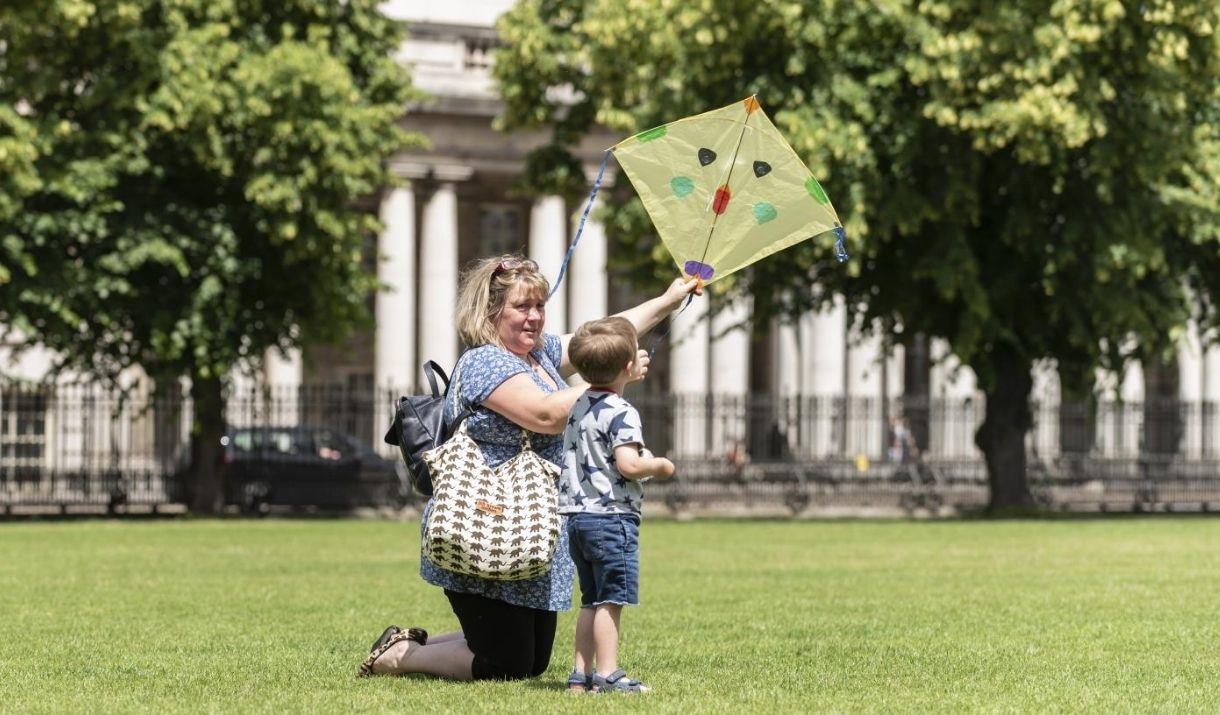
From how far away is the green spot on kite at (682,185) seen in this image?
10.2 m

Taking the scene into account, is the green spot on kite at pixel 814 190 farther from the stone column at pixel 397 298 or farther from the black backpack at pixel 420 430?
the stone column at pixel 397 298

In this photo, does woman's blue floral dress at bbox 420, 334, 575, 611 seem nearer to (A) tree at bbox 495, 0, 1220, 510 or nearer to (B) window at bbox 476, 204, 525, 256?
(A) tree at bbox 495, 0, 1220, 510

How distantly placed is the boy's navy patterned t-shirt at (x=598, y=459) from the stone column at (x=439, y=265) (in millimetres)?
46128

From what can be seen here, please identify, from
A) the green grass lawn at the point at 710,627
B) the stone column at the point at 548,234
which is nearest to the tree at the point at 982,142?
the green grass lawn at the point at 710,627

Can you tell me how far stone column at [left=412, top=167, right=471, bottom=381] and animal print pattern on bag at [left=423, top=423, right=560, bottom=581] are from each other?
4624 cm

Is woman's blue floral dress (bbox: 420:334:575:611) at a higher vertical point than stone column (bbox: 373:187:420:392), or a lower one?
lower

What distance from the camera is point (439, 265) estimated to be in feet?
187

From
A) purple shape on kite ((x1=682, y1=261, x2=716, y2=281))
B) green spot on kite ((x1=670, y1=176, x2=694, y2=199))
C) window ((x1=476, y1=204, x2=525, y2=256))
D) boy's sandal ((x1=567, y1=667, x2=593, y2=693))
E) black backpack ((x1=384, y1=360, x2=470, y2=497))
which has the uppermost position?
window ((x1=476, y1=204, x2=525, y2=256))

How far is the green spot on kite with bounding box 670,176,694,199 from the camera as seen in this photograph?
1018 centimetres

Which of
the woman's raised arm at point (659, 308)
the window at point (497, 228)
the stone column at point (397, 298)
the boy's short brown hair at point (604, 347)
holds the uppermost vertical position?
the window at point (497, 228)

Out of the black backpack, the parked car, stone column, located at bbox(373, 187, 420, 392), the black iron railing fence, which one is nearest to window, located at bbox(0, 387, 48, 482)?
the black iron railing fence

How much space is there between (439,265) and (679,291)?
47.5 metres

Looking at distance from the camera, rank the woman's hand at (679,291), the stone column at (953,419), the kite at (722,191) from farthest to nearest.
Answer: the stone column at (953,419) → the kite at (722,191) → the woman's hand at (679,291)

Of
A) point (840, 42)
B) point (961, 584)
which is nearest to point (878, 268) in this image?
point (840, 42)
